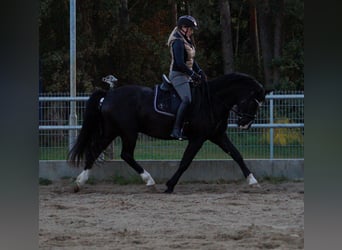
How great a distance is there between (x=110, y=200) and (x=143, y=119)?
1.62 m

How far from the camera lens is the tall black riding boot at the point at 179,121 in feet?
32.4

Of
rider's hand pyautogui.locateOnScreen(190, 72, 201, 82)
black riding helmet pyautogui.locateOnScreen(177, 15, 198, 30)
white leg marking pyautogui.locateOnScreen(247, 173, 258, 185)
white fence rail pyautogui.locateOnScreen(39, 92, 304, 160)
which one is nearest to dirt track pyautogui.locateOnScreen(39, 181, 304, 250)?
white leg marking pyautogui.locateOnScreen(247, 173, 258, 185)

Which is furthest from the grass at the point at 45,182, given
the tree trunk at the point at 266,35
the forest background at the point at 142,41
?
the tree trunk at the point at 266,35

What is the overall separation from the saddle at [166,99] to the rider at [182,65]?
4.6 inches

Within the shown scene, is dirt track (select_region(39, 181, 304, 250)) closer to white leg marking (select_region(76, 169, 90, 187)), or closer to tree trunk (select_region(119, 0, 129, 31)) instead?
white leg marking (select_region(76, 169, 90, 187))

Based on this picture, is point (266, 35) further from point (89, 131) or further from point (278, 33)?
point (89, 131)

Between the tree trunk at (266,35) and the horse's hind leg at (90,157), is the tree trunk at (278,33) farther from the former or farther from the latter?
the horse's hind leg at (90,157)

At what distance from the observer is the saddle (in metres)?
10.1

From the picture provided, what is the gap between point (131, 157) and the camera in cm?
1031

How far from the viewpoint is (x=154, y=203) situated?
894cm

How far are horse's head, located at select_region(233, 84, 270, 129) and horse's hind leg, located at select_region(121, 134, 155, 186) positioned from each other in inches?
59.7

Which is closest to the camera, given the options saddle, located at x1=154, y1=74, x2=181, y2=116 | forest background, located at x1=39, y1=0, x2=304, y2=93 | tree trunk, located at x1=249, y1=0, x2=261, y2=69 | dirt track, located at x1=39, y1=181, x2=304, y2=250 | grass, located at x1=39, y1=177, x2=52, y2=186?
dirt track, located at x1=39, y1=181, x2=304, y2=250

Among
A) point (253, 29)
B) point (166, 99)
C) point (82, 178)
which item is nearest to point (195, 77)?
point (166, 99)

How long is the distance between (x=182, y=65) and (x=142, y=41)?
71.6 feet
